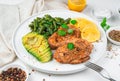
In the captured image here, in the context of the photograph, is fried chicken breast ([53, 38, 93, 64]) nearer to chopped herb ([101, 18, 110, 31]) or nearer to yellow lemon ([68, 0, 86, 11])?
chopped herb ([101, 18, 110, 31])

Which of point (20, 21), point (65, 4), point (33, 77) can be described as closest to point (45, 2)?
point (65, 4)

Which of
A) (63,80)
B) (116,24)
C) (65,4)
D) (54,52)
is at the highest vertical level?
(65,4)

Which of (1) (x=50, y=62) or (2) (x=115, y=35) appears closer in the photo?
(1) (x=50, y=62)

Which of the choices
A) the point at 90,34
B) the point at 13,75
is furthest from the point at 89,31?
the point at 13,75

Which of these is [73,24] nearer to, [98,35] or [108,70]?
[98,35]

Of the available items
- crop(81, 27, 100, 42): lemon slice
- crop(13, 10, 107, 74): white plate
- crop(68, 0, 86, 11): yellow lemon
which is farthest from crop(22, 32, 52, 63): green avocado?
crop(68, 0, 86, 11): yellow lemon

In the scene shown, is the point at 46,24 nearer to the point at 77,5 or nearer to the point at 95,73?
the point at 77,5
